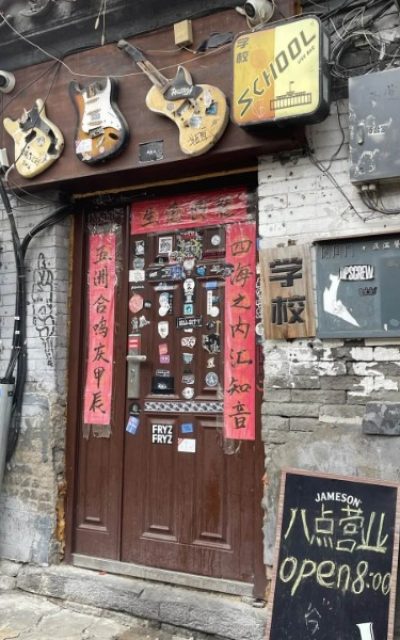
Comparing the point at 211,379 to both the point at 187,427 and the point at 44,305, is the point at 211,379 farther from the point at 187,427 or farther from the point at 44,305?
the point at 44,305

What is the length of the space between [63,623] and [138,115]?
3353mm

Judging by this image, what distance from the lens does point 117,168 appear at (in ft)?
13.7

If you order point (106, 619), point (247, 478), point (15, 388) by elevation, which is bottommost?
point (106, 619)

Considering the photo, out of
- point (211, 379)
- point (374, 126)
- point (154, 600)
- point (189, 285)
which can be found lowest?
point (154, 600)

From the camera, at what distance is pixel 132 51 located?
4.17 m

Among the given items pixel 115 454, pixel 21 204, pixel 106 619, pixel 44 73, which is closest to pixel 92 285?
pixel 21 204

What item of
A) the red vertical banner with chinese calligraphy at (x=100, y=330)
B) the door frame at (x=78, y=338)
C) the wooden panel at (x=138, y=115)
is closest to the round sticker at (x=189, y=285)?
the door frame at (x=78, y=338)

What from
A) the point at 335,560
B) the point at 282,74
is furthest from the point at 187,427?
the point at 282,74

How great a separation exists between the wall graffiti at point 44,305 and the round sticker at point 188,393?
1032mm

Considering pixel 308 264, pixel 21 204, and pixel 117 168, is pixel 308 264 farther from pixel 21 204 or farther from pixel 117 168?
pixel 21 204

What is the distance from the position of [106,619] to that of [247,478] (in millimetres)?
1336

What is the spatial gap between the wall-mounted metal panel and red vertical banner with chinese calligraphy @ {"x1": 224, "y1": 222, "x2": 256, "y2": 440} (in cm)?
58

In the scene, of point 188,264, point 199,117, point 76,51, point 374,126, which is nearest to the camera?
point 374,126

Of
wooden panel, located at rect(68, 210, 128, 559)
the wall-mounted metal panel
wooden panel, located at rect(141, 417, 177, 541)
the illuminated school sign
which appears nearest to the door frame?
wooden panel, located at rect(68, 210, 128, 559)
